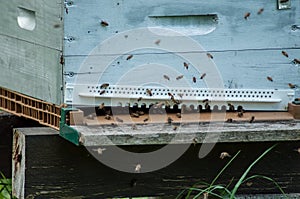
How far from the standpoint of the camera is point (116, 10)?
11.6 ft

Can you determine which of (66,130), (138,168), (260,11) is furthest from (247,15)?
(66,130)

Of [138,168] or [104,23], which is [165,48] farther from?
Answer: [138,168]

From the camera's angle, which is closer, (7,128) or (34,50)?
(34,50)

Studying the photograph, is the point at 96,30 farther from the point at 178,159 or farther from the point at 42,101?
the point at 178,159

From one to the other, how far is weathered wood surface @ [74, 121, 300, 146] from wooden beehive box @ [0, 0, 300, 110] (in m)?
0.20

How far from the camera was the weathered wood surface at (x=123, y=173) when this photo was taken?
3527 millimetres

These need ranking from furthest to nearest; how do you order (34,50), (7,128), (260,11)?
(7,128) < (34,50) < (260,11)

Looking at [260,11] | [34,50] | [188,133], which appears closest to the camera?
[188,133]

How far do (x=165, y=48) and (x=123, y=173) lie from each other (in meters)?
0.64

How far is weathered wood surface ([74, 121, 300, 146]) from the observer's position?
10.6ft

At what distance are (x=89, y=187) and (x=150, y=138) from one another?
515 mm

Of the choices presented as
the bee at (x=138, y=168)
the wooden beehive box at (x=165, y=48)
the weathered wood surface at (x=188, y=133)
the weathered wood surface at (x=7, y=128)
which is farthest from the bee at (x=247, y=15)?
the weathered wood surface at (x=7, y=128)

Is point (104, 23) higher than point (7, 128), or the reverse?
point (104, 23)

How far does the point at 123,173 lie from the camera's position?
3.68 meters
